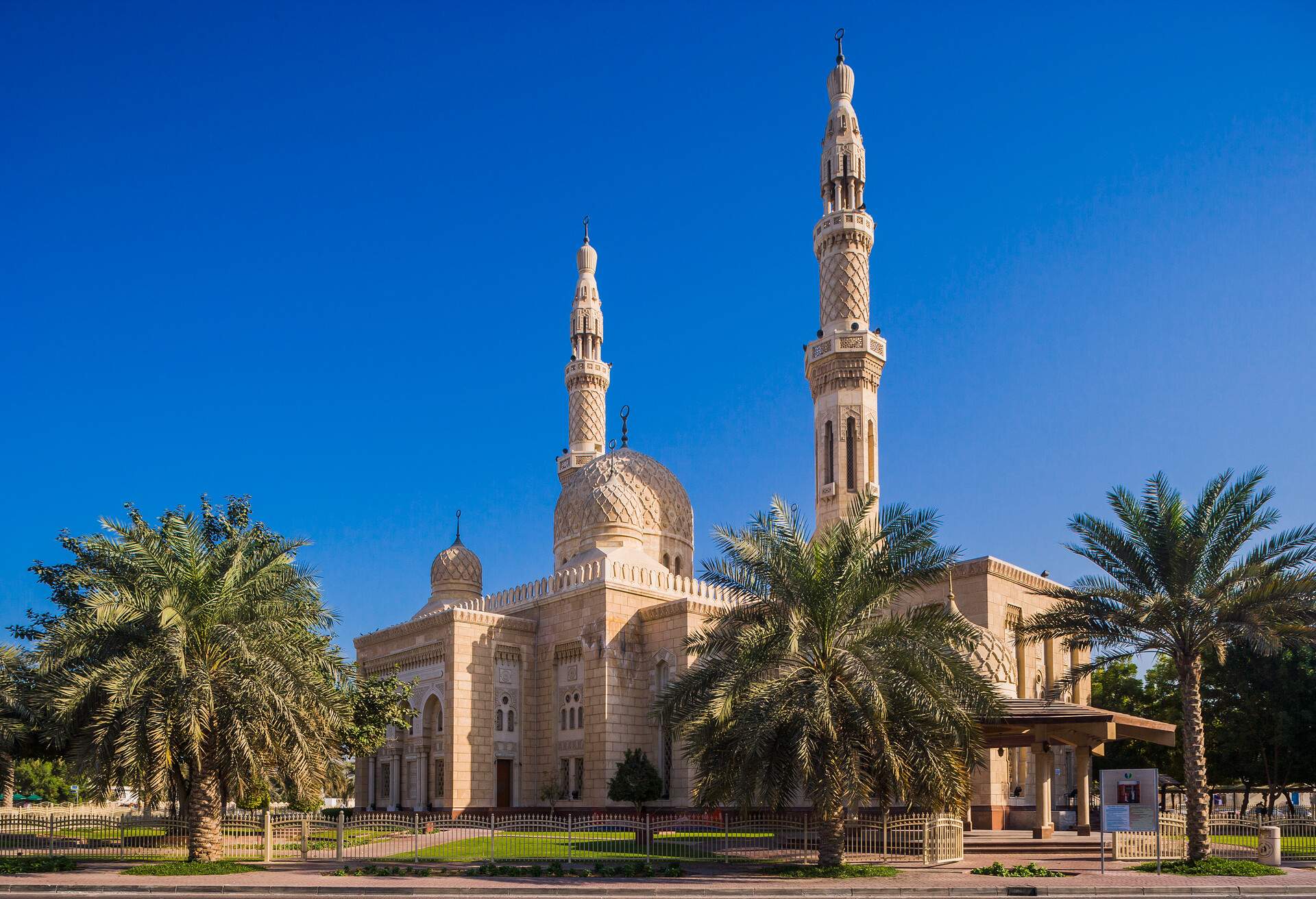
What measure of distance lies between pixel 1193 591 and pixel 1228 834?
609 centimetres

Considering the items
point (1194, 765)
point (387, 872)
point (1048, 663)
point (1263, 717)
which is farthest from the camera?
point (1263, 717)

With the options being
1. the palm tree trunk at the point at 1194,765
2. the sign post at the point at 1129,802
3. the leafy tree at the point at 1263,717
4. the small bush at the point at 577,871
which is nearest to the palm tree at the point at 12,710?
the small bush at the point at 577,871

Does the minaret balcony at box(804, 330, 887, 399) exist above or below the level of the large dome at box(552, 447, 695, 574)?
above

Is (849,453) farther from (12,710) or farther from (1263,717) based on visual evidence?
(12,710)

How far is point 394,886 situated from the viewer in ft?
55.8

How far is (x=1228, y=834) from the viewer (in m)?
22.5

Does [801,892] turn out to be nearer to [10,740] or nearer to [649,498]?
[10,740]

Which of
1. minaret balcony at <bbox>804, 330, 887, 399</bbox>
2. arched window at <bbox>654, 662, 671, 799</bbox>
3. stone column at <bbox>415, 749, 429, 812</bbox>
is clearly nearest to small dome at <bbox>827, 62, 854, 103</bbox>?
minaret balcony at <bbox>804, 330, 887, 399</bbox>

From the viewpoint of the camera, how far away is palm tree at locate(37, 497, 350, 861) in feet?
63.8

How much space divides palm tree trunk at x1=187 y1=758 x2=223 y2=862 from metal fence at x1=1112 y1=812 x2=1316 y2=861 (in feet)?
51.5

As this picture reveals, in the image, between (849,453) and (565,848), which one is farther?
(849,453)

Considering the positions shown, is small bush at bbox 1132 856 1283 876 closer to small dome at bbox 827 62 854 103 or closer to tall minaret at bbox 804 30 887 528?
tall minaret at bbox 804 30 887 528

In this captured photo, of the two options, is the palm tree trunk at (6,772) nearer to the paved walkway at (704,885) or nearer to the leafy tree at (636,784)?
the paved walkway at (704,885)

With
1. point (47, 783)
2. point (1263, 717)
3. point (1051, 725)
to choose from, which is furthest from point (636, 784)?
point (47, 783)
